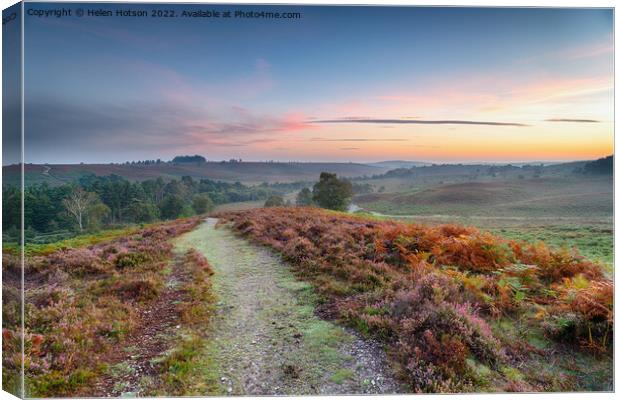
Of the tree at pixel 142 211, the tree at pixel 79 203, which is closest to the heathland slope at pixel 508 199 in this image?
the tree at pixel 142 211

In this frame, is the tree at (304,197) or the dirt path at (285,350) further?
the tree at (304,197)

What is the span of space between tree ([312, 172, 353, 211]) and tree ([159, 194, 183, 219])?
289 cm

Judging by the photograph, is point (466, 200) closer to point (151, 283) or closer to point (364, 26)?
point (364, 26)

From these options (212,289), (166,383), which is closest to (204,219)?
(212,289)

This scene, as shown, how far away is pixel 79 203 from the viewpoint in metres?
6.11

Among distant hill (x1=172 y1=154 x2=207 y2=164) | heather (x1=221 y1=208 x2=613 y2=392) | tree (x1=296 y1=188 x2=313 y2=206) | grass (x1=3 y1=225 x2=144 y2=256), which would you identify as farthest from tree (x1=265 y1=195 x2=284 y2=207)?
grass (x1=3 y1=225 x2=144 y2=256)

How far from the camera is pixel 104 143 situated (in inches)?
255

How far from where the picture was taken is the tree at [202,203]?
294 inches

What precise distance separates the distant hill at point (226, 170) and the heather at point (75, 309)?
1457mm

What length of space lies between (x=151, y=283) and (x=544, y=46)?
381 inches

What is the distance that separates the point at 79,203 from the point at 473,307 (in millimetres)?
7773

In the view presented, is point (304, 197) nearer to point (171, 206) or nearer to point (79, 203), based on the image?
point (171, 206)

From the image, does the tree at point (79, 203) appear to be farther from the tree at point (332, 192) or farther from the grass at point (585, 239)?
the grass at point (585, 239)

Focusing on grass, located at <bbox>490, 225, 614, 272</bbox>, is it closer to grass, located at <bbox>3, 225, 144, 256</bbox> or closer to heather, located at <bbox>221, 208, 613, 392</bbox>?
heather, located at <bbox>221, 208, 613, 392</bbox>
